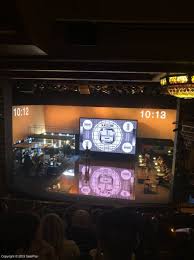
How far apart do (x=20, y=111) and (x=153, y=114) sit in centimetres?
634

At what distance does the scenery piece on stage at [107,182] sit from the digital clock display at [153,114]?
10.2 feet

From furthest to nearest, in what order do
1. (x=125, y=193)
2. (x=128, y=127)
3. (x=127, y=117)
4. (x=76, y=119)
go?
(x=76, y=119) → (x=127, y=117) → (x=128, y=127) → (x=125, y=193)

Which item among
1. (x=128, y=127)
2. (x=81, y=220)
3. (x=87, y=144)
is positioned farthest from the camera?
(x=87, y=144)

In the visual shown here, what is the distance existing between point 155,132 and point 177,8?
11.7 meters

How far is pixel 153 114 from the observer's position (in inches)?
511

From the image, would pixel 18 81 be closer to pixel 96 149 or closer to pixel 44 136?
pixel 44 136

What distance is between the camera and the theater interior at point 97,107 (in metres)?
1.89

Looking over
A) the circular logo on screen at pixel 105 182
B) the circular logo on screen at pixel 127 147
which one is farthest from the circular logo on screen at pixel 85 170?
the circular logo on screen at pixel 127 147

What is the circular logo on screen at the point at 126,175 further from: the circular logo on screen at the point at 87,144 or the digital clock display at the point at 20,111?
the digital clock display at the point at 20,111

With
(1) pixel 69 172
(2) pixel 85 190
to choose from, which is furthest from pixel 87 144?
(2) pixel 85 190

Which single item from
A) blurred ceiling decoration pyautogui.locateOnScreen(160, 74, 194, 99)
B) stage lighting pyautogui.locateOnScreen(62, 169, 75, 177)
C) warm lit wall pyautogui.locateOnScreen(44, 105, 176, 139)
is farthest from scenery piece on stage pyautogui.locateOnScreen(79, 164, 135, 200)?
blurred ceiling decoration pyautogui.locateOnScreen(160, 74, 194, 99)

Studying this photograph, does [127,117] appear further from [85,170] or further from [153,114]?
[85,170]

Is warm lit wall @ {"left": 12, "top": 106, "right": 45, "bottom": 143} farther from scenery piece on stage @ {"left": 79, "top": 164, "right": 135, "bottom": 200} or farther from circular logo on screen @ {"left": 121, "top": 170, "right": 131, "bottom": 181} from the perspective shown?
circular logo on screen @ {"left": 121, "top": 170, "right": 131, "bottom": 181}

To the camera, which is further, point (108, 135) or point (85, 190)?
point (108, 135)
